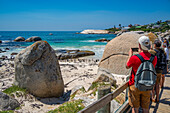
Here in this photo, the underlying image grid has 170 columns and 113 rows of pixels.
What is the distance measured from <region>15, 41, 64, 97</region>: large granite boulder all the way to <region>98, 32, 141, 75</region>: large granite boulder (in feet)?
12.5

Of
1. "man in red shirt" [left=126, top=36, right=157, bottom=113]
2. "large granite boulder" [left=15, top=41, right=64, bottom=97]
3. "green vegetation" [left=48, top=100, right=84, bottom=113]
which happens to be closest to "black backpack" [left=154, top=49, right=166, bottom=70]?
"man in red shirt" [left=126, top=36, right=157, bottom=113]

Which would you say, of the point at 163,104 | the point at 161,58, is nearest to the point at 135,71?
the point at 161,58

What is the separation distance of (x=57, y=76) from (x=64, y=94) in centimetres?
96

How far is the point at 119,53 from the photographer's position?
9039 mm

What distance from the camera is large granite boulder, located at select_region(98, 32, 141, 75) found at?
8.81m

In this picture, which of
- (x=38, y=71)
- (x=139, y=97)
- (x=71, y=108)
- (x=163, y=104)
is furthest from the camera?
(x=38, y=71)

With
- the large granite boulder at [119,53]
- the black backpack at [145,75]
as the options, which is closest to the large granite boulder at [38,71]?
the large granite boulder at [119,53]

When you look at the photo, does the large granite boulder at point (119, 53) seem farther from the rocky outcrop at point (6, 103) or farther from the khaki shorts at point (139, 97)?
the khaki shorts at point (139, 97)

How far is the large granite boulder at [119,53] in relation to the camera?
881 centimetres

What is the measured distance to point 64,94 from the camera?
6.56m

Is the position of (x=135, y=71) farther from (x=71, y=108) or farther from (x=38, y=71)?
(x=38, y=71)

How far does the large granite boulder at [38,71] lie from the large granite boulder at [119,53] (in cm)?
380

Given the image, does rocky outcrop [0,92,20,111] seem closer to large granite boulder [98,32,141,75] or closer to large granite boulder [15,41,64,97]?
large granite boulder [15,41,64,97]

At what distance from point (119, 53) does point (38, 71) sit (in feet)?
16.8
